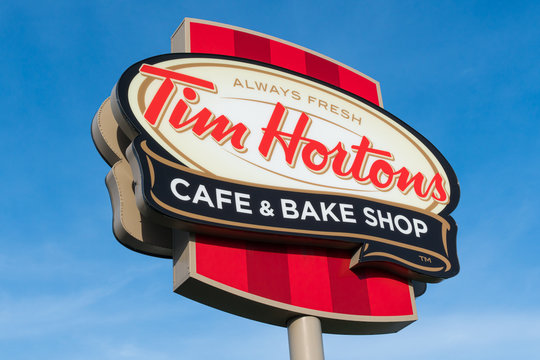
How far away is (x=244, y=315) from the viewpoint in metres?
8.46

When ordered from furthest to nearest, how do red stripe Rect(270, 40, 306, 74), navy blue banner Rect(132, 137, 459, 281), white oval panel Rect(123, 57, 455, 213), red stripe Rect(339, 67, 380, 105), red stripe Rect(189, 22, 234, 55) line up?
red stripe Rect(339, 67, 380, 105) → red stripe Rect(270, 40, 306, 74) → red stripe Rect(189, 22, 234, 55) → white oval panel Rect(123, 57, 455, 213) → navy blue banner Rect(132, 137, 459, 281)

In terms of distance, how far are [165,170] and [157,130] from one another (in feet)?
2.27

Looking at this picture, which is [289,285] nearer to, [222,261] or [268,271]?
[268,271]

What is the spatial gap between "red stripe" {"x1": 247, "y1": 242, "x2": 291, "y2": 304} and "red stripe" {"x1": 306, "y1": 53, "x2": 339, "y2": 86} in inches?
143

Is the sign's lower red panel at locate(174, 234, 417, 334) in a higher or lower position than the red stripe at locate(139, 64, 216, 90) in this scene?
lower

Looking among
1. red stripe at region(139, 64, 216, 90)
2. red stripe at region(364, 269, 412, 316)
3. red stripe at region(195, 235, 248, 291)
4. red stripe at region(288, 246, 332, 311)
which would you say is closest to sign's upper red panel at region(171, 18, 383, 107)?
red stripe at region(139, 64, 216, 90)

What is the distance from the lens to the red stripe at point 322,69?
37.0 feet

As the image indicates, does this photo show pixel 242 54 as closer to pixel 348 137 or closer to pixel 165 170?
pixel 348 137

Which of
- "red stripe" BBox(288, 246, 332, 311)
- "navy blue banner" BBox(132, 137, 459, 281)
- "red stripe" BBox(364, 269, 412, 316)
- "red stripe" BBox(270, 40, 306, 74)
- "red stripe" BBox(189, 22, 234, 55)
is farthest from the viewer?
Answer: "red stripe" BBox(270, 40, 306, 74)

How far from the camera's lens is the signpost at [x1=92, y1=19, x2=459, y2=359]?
8172mm

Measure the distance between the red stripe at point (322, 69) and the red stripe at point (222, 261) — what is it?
3.92m

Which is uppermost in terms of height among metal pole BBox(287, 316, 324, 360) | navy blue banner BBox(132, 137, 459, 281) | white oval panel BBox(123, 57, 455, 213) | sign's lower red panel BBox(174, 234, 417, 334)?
white oval panel BBox(123, 57, 455, 213)

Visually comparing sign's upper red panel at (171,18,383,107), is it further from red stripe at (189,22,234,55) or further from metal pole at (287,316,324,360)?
metal pole at (287,316,324,360)

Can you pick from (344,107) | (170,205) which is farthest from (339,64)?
(170,205)
